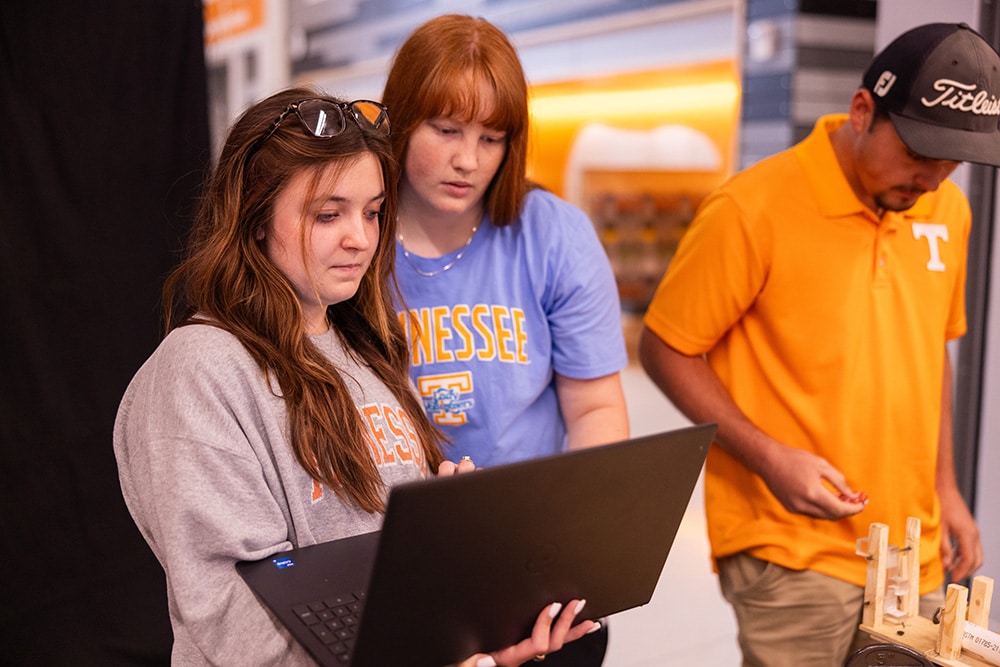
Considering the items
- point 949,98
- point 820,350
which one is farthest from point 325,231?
point 949,98

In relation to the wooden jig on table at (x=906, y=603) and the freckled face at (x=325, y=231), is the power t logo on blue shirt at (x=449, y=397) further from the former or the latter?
the wooden jig on table at (x=906, y=603)

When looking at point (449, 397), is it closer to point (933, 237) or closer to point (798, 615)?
point (798, 615)

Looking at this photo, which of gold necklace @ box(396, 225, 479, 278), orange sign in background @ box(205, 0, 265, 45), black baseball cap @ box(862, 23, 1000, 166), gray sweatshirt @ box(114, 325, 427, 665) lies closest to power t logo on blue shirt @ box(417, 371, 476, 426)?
gold necklace @ box(396, 225, 479, 278)

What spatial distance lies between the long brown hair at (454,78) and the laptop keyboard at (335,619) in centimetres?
80

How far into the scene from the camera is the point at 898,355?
174cm

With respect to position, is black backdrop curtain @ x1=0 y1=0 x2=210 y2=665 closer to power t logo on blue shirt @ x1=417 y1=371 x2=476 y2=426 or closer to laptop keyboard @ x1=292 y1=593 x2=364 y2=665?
power t logo on blue shirt @ x1=417 y1=371 x2=476 y2=426

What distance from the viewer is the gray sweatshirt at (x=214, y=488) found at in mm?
1095

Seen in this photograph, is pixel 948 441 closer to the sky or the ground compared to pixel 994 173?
closer to the ground

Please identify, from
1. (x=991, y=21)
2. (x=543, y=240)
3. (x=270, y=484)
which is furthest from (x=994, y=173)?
(x=270, y=484)

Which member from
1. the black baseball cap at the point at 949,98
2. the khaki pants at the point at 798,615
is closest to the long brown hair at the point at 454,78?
the black baseball cap at the point at 949,98

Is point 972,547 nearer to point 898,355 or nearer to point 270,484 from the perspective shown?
point 898,355

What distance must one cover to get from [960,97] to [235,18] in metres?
3.32

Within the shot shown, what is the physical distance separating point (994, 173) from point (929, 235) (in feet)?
3.28

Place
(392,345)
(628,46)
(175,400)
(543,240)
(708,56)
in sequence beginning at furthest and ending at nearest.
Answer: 1. (628,46)
2. (708,56)
3. (543,240)
4. (392,345)
5. (175,400)
